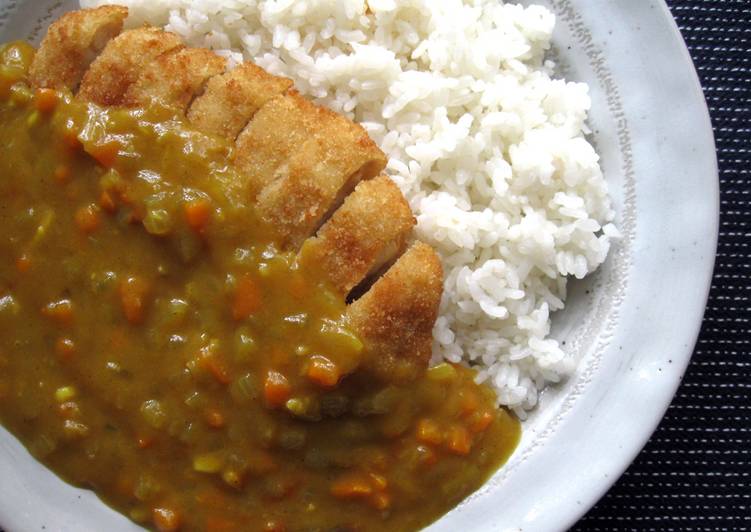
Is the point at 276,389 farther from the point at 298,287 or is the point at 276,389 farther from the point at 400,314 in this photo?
the point at 400,314

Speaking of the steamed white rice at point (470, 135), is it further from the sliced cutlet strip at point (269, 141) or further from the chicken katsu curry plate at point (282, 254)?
the sliced cutlet strip at point (269, 141)

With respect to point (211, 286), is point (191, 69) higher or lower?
higher

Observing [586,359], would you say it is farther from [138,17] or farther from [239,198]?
[138,17]

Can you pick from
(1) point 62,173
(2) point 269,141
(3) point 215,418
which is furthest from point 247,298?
(1) point 62,173

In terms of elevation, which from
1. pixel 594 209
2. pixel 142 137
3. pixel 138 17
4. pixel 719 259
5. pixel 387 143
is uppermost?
pixel 138 17

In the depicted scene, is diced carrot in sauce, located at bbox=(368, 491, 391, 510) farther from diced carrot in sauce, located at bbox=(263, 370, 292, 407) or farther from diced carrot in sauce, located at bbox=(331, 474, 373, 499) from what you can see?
diced carrot in sauce, located at bbox=(263, 370, 292, 407)

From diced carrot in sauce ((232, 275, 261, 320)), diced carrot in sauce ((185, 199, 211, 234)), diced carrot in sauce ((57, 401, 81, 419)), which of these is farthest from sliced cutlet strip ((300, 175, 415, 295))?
diced carrot in sauce ((57, 401, 81, 419))

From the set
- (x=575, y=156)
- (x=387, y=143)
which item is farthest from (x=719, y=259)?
(x=387, y=143)
